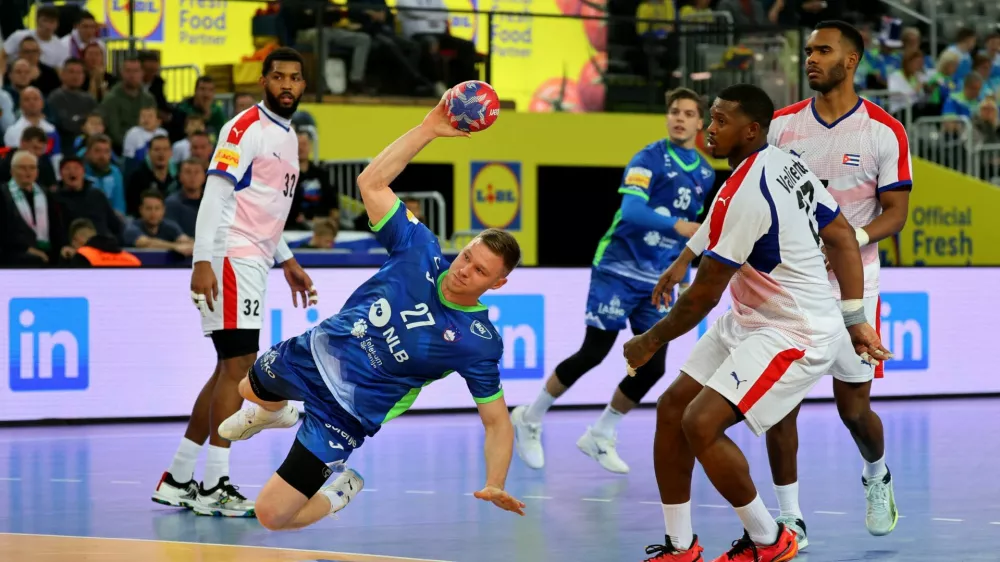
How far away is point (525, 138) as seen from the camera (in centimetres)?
1778

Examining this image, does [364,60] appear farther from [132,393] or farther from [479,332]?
[479,332]

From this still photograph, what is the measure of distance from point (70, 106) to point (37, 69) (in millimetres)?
554

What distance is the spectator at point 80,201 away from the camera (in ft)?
41.4

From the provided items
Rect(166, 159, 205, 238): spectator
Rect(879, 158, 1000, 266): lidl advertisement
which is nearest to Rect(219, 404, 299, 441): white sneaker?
Rect(166, 159, 205, 238): spectator

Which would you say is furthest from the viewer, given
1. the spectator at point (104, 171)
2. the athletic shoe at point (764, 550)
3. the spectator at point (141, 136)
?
the spectator at point (141, 136)

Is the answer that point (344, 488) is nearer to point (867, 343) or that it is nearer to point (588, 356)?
point (867, 343)

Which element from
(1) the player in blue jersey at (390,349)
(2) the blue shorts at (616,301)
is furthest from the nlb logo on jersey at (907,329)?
(1) the player in blue jersey at (390,349)

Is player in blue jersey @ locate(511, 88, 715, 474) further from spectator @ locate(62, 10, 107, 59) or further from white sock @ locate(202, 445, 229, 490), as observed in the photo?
spectator @ locate(62, 10, 107, 59)

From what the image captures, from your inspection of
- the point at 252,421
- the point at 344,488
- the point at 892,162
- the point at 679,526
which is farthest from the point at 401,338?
the point at 892,162

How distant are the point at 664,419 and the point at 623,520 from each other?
4.42 ft

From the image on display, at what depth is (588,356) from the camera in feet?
29.3

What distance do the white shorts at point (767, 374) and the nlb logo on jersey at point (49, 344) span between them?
256 inches

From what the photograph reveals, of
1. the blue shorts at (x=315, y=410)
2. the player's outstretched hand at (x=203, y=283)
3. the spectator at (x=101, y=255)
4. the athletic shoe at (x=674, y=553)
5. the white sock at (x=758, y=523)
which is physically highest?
the player's outstretched hand at (x=203, y=283)

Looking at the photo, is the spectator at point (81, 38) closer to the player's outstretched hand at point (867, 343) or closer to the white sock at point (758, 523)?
the player's outstretched hand at point (867, 343)
